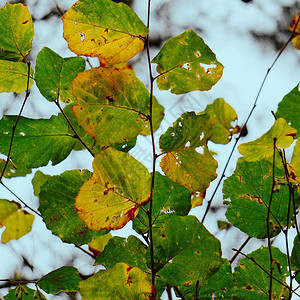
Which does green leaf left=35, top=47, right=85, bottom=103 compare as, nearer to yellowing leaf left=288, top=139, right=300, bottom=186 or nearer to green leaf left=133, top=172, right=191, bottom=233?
green leaf left=133, top=172, right=191, bottom=233

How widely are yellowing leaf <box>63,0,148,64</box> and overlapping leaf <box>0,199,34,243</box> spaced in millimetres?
345

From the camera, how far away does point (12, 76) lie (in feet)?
1.38

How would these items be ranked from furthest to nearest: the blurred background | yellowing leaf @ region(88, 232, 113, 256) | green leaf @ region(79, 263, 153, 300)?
the blurred background, yellowing leaf @ region(88, 232, 113, 256), green leaf @ region(79, 263, 153, 300)

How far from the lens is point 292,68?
1.16 metres

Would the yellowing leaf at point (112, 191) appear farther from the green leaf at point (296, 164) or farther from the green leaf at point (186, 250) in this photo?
the green leaf at point (296, 164)

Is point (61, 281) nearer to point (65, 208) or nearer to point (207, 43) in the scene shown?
point (65, 208)

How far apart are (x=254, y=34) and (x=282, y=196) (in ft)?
2.83

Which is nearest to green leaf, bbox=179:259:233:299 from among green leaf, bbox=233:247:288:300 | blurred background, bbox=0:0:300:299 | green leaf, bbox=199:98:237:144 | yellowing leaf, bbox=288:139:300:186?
green leaf, bbox=233:247:288:300

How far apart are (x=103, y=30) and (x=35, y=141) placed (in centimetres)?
15

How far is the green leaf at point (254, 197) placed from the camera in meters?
0.44

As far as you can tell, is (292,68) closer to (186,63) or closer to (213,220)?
(213,220)

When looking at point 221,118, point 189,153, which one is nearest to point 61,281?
point 189,153

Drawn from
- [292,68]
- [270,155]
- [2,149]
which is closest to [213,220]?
[292,68]

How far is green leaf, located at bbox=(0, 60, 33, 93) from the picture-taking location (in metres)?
0.41
